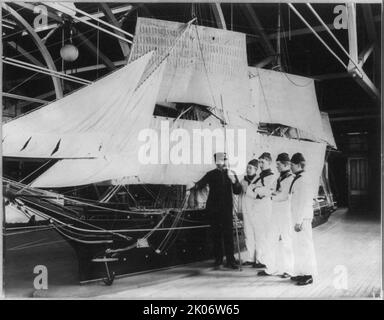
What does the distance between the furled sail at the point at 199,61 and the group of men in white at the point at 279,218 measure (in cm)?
102

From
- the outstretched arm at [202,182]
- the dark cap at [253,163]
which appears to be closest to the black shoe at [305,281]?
the dark cap at [253,163]

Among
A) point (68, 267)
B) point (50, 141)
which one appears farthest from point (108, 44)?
point (68, 267)

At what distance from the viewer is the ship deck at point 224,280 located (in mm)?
3877

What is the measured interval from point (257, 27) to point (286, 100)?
45.6 inches

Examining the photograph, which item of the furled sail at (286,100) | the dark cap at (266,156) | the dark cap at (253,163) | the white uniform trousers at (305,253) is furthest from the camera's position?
the furled sail at (286,100)

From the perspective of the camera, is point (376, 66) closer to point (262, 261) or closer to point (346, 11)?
point (346, 11)

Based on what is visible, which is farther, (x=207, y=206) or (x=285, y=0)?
(x=207, y=206)

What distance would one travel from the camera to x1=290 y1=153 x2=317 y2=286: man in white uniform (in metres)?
3.99

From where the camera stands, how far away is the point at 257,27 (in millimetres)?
4629

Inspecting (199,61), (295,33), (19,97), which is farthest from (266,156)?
(19,97)

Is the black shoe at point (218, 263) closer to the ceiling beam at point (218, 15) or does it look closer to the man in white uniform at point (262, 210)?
the man in white uniform at point (262, 210)
